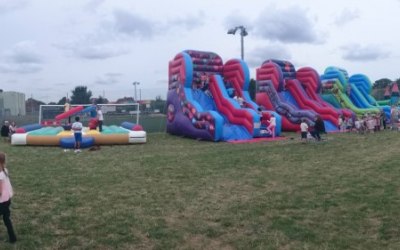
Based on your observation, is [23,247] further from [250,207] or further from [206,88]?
[206,88]

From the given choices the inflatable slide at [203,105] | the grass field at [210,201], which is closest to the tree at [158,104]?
the inflatable slide at [203,105]

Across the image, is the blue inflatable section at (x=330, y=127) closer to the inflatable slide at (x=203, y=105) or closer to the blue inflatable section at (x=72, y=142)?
the inflatable slide at (x=203, y=105)

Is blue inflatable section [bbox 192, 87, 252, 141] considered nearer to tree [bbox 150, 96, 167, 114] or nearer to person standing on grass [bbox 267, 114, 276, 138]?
person standing on grass [bbox 267, 114, 276, 138]

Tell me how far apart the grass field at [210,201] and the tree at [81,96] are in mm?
30655

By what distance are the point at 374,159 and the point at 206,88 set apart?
31.2 feet

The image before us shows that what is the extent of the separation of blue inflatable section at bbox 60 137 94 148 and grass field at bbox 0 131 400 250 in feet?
8.38

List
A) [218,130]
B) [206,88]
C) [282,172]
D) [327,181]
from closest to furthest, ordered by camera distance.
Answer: [327,181], [282,172], [218,130], [206,88]

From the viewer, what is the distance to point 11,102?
104 feet

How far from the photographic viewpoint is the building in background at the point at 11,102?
3068cm

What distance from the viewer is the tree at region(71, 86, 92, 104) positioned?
137 ft

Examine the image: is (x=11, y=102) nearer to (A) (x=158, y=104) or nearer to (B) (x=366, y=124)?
(A) (x=158, y=104)

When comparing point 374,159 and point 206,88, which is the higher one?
point 206,88

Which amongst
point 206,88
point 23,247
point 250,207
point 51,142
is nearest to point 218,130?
point 206,88

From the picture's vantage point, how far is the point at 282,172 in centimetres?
922
